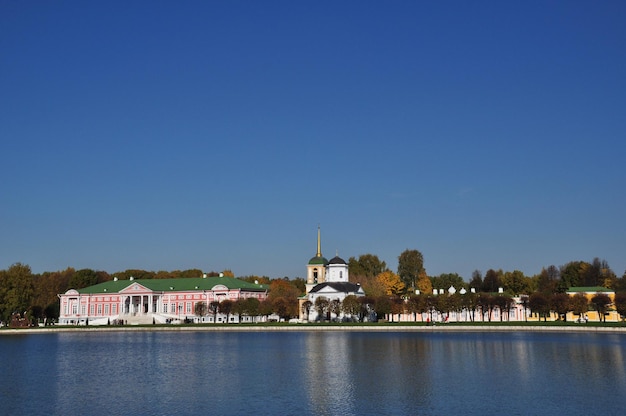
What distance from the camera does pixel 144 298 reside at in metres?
106

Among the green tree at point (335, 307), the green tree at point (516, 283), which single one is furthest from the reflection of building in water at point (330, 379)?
the green tree at point (516, 283)

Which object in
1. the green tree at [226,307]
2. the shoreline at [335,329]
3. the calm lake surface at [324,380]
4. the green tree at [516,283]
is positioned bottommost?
the calm lake surface at [324,380]

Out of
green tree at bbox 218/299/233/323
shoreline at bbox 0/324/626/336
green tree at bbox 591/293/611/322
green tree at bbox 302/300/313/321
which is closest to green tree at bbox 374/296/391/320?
shoreline at bbox 0/324/626/336

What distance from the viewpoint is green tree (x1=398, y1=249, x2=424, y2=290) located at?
111 metres

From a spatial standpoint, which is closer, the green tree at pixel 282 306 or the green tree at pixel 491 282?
the green tree at pixel 282 306

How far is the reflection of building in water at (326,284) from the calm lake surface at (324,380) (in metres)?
43.8

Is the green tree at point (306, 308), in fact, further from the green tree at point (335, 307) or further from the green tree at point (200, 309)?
the green tree at point (200, 309)

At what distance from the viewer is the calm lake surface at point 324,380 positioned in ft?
81.5

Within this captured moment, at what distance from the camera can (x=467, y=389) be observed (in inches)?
1108

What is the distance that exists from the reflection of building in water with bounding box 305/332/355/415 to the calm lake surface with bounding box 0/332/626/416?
58 mm

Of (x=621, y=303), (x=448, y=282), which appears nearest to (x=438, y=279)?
(x=448, y=282)

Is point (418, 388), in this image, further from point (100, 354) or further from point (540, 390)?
point (100, 354)

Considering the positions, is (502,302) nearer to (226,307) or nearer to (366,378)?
(226,307)

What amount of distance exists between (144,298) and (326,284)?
95.6 ft
